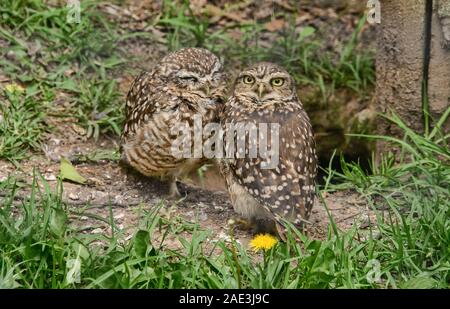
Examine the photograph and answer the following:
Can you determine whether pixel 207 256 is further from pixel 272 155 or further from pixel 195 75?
pixel 195 75

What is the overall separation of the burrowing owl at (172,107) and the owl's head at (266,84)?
9.2 inches

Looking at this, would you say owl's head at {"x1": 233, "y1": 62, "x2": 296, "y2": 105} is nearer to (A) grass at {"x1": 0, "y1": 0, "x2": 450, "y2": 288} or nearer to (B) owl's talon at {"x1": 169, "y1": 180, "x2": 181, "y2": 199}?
(A) grass at {"x1": 0, "y1": 0, "x2": 450, "y2": 288}

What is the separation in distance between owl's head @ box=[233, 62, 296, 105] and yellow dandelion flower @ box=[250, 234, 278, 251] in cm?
90

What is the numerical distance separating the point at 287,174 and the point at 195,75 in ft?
3.23

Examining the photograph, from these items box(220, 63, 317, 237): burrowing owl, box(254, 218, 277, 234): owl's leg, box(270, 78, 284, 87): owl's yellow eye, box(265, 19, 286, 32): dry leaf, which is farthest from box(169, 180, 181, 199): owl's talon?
box(265, 19, 286, 32): dry leaf

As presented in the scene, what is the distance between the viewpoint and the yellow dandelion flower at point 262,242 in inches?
192

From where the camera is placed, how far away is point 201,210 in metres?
5.71

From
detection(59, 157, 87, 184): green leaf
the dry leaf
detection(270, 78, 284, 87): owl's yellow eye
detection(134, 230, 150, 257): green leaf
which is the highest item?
the dry leaf

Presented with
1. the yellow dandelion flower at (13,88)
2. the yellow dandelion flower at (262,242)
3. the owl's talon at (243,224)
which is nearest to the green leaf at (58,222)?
the yellow dandelion flower at (262,242)

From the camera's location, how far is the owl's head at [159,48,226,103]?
18.5 feet

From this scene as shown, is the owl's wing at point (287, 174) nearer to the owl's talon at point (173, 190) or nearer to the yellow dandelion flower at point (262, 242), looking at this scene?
the yellow dandelion flower at point (262, 242)

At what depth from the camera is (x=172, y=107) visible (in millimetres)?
5625
